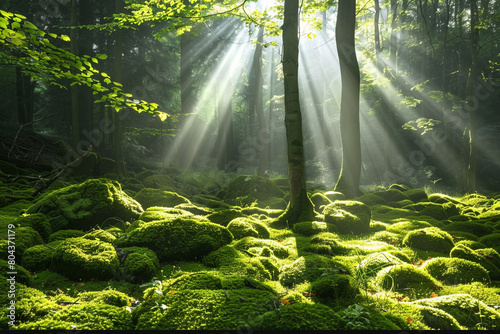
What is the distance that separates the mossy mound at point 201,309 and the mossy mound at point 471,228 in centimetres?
508

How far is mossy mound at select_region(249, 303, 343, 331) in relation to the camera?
2025 millimetres

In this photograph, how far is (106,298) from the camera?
2457 mm

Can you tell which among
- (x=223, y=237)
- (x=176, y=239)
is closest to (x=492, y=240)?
(x=223, y=237)

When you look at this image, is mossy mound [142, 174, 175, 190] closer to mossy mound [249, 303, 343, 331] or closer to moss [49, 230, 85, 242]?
moss [49, 230, 85, 242]

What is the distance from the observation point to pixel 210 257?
12.3 ft

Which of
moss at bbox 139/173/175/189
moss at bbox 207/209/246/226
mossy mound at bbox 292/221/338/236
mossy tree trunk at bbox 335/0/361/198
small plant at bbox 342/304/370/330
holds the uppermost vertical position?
mossy tree trunk at bbox 335/0/361/198

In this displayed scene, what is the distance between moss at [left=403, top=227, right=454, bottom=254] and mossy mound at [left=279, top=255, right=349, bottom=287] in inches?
73.7

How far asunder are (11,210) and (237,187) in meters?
5.87

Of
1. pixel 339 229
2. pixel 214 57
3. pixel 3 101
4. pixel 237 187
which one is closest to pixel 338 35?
pixel 237 187

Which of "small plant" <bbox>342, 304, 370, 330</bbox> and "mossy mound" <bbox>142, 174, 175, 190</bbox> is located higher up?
"small plant" <bbox>342, 304, 370, 330</bbox>

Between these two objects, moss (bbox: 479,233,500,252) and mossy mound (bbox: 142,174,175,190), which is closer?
moss (bbox: 479,233,500,252)

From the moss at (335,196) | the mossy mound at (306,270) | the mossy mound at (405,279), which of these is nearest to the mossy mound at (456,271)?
the mossy mound at (405,279)

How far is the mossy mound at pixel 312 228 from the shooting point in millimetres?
5309

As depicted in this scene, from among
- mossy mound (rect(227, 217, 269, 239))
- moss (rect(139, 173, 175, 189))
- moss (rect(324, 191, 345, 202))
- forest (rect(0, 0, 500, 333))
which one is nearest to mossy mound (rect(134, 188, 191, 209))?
forest (rect(0, 0, 500, 333))
